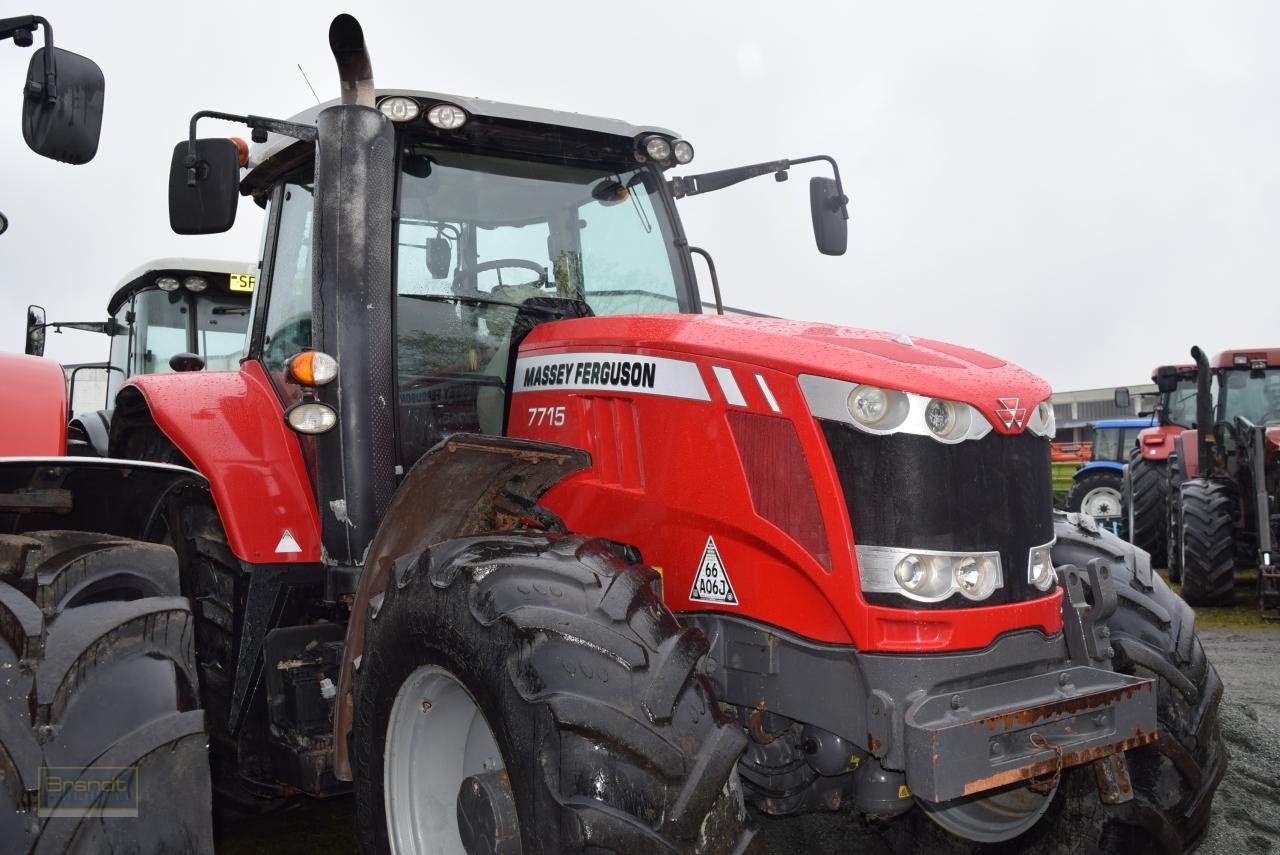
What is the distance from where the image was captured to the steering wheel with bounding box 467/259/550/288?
3.31 m

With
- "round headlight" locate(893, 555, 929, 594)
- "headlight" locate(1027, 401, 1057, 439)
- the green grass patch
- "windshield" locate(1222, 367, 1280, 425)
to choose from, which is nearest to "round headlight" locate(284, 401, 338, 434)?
"round headlight" locate(893, 555, 929, 594)

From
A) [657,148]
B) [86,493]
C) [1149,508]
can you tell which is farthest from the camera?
[1149,508]

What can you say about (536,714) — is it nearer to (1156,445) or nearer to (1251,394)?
(1251,394)

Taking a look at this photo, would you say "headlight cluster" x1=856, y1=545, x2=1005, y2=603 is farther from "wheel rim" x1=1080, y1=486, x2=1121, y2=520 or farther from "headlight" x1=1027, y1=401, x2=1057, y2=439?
"wheel rim" x1=1080, y1=486, x2=1121, y2=520

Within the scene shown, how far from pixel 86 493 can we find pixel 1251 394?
1139 centimetres

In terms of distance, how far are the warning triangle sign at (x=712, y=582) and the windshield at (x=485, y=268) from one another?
36.7 inches

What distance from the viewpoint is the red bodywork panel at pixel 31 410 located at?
3518 millimetres

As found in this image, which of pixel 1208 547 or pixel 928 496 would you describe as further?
pixel 1208 547

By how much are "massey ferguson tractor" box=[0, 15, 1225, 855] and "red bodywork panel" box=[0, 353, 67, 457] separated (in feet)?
1.49

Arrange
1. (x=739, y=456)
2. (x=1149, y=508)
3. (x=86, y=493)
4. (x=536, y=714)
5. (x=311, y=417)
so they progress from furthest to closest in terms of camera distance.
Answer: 1. (x=1149, y=508)
2. (x=86, y=493)
3. (x=311, y=417)
4. (x=739, y=456)
5. (x=536, y=714)

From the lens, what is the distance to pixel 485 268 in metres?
3.31

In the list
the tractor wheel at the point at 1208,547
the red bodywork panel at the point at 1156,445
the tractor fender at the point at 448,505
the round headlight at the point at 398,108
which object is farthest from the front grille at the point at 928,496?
the red bodywork panel at the point at 1156,445

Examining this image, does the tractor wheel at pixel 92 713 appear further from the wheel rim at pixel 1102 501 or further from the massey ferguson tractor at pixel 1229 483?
the wheel rim at pixel 1102 501

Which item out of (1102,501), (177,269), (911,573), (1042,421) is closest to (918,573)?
(911,573)
